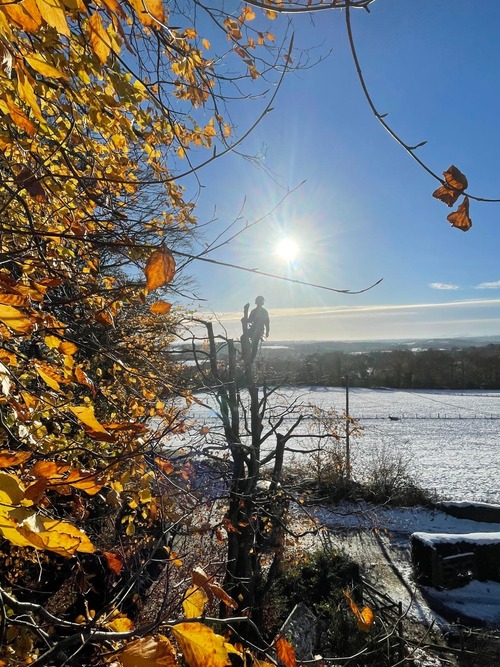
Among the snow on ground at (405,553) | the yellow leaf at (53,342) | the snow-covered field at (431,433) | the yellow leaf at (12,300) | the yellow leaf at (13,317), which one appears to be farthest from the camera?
the snow-covered field at (431,433)

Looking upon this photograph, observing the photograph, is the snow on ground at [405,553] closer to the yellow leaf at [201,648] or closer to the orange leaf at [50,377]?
the orange leaf at [50,377]

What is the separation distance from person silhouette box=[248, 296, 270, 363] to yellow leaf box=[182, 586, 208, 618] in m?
5.52

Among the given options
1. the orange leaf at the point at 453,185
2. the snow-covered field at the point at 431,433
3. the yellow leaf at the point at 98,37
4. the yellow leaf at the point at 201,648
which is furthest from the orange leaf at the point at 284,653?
the snow-covered field at the point at 431,433

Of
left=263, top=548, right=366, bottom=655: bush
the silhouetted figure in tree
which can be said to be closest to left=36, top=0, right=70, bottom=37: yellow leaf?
the silhouetted figure in tree

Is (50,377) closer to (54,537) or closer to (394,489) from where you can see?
(54,537)

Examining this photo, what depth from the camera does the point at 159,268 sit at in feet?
3.23

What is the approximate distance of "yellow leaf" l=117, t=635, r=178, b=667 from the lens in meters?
0.80

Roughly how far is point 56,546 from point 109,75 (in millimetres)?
2015

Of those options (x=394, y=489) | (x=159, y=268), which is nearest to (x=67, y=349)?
(x=159, y=268)

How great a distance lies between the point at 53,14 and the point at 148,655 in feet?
4.03

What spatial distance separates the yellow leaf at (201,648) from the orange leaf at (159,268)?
0.77 meters

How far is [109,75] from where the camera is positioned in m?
1.93

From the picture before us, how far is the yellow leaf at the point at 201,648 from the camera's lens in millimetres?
838

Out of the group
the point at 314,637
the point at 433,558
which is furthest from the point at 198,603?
the point at 433,558
